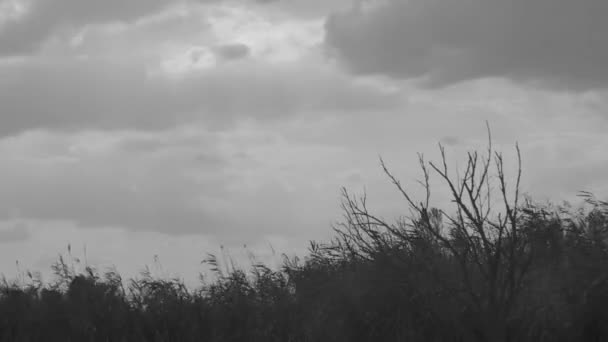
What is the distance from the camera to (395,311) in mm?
10961

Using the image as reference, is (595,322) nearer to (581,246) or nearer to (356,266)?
(581,246)

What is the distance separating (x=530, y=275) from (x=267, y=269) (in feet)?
19.0

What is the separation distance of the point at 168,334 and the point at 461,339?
4705 millimetres

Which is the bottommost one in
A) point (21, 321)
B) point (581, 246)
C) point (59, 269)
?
point (581, 246)

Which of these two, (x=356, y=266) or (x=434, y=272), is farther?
(x=356, y=266)

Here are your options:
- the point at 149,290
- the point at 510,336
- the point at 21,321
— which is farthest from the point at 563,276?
the point at 21,321

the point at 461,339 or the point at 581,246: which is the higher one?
the point at 581,246

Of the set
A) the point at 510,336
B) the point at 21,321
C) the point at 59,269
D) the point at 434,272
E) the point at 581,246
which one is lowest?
the point at 510,336

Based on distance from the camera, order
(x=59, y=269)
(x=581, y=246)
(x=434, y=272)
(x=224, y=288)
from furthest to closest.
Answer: (x=59, y=269)
(x=224, y=288)
(x=581, y=246)
(x=434, y=272)

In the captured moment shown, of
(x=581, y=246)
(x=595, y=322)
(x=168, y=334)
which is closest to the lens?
(x=595, y=322)

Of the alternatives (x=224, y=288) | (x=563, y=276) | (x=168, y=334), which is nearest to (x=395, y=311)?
(x=563, y=276)

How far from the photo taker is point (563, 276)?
35.9 feet

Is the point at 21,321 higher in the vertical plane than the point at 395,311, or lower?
higher

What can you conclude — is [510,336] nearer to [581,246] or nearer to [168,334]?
[581,246]
